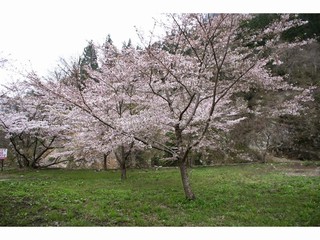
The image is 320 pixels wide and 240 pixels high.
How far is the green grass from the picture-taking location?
4160mm

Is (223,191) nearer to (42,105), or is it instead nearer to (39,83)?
(39,83)

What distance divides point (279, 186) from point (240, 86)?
2.26 metres

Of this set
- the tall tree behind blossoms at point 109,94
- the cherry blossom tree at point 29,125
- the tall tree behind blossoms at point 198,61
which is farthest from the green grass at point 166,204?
the cherry blossom tree at point 29,125

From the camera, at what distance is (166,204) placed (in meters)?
4.95

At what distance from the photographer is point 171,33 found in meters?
5.50

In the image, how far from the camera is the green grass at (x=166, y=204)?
4.16m

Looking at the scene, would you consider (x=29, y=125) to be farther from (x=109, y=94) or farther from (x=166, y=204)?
(x=166, y=204)

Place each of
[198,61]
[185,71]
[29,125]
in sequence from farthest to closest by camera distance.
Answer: [29,125], [198,61], [185,71]

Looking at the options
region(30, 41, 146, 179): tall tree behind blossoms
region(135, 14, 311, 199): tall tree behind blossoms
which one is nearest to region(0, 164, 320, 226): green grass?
region(135, 14, 311, 199): tall tree behind blossoms

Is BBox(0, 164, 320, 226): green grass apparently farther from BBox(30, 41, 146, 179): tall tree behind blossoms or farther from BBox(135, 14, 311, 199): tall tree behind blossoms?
BBox(30, 41, 146, 179): tall tree behind blossoms

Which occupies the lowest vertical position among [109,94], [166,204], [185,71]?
[166,204]

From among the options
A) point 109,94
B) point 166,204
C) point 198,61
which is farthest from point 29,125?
point 198,61

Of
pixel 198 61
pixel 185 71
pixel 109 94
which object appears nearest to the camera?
pixel 185 71

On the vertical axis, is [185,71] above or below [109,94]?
below
